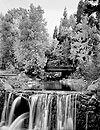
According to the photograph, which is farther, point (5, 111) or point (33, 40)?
point (33, 40)

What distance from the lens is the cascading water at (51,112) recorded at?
13820mm

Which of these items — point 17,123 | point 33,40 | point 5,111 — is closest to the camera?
point 17,123

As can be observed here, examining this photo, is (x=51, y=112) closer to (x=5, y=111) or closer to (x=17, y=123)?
(x=17, y=123)

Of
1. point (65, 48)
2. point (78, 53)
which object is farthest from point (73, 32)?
point (78, 53)

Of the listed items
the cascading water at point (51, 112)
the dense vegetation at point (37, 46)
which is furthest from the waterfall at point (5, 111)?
the dense vegetation at point (37, 46)

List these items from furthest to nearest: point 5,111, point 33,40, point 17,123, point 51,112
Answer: point 33,40, point 5,111, point 17,123, point 51,112

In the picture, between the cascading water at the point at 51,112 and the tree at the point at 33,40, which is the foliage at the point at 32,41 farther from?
the cascading water at the point at 51,112

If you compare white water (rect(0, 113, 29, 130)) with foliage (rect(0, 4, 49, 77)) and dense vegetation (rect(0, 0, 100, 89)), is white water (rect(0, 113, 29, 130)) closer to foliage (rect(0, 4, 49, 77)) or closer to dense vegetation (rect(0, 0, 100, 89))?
dense vegetation (rect(0, 0, 100, 89))

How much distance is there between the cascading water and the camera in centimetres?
1382

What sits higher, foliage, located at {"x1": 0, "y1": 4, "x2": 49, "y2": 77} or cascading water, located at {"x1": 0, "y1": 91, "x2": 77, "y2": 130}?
foliage, located at {"x1": 0, "y1": 4, "x2": 49, "y2": 77}

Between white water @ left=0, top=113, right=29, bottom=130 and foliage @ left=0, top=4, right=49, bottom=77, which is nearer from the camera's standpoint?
white water @ left=0, top=113, right=29, bottom=130

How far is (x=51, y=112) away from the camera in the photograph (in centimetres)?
1421

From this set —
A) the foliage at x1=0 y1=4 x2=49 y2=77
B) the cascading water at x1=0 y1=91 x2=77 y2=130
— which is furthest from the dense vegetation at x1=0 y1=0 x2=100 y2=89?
the cascading water at x1=0 y1=91 x2=77 y2=130

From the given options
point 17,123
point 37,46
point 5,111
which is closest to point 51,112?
point 17,123
